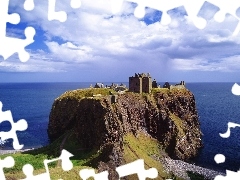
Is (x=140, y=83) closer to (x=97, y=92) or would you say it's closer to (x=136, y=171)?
(x=97, y=92)

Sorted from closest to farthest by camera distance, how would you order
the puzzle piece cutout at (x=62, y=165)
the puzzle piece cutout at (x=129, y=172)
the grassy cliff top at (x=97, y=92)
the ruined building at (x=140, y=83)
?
the puzzle piece cutout at (x=62, y=165) → the puzzle piece cutout at (x=129, y=172) → the grassy cliff top at (x=97, y=92) → the ruined building at (x=140, y=83)

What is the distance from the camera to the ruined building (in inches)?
3295

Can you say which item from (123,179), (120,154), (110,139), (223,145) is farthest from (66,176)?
(223,145)

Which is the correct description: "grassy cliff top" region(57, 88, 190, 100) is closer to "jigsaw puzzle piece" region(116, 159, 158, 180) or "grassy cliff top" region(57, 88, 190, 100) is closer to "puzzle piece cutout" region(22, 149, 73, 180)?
"puzzle piece cutout" region(22, 149, 73, 180)

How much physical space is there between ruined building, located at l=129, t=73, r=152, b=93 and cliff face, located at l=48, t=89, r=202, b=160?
183cm

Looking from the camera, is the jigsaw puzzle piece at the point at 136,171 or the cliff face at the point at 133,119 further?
the cliff face at the point at 133,119

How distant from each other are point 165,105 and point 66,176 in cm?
4361

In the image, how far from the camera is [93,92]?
79250 mm

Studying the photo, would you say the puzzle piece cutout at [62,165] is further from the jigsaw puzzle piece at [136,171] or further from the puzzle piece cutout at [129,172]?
the jigsaw puzzle piece at [136,171]

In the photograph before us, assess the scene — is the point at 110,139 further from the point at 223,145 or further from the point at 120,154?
the point at 223,145

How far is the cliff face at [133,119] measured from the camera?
2670 inches

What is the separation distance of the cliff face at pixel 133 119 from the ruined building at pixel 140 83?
1834 mm

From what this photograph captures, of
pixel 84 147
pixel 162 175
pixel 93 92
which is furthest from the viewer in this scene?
pixel 93 92

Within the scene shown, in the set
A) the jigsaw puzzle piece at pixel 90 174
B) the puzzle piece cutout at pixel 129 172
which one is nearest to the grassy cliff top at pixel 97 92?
the jigsaw puzzle piece at pixel 90 174
